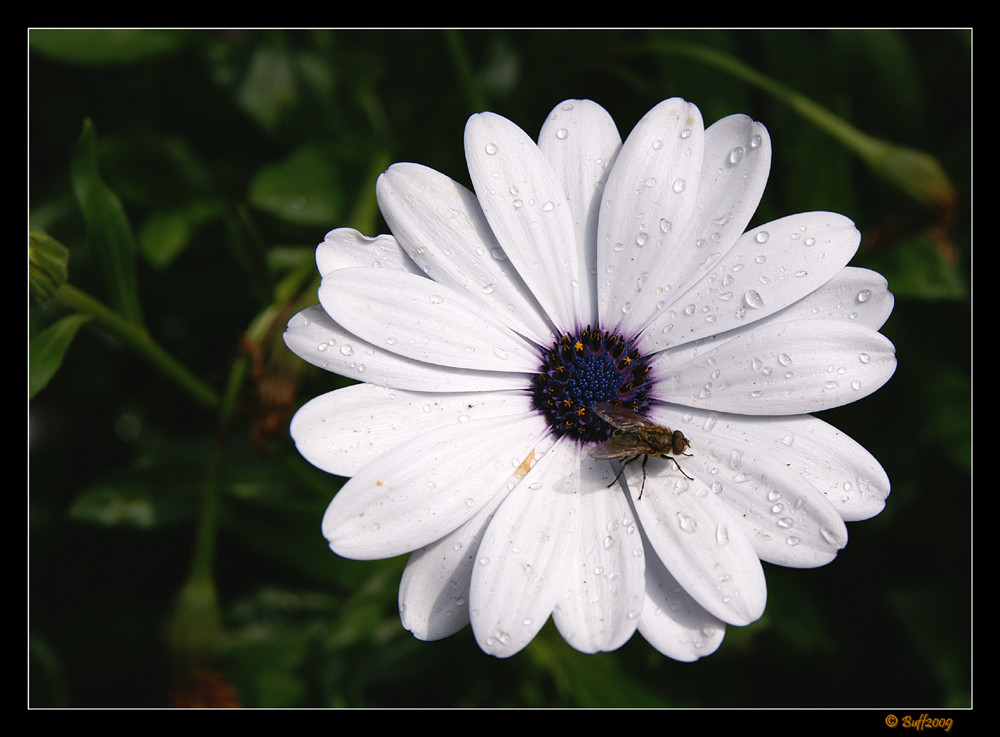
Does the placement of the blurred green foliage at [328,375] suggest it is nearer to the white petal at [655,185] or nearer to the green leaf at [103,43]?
the green leaf at [103,43]

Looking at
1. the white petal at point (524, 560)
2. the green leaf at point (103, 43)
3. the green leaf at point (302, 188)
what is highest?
the green leaf at point (103, 43)

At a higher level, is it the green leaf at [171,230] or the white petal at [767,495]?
the green leaf at [171,230]

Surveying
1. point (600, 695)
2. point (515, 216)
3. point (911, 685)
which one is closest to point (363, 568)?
point (600, 695)

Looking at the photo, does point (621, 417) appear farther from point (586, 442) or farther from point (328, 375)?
point (328, 375)

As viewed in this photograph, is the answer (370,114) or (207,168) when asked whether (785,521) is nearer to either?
(370,114)

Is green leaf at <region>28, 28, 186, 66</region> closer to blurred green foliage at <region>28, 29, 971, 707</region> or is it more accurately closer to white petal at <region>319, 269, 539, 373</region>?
blurred green foliage at <region>28, 29, 971, 707</region>

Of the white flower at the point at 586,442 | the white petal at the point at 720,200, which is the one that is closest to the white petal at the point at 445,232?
the white flower at the point at 586,442

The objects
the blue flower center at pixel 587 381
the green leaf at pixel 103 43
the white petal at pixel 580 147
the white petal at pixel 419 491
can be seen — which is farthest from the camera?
the green leaf at pixel 103 43
